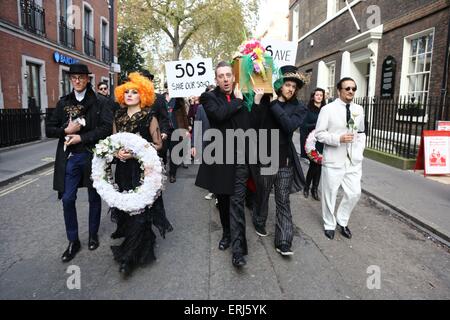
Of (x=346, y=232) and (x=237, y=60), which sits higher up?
(x=237, y=60)

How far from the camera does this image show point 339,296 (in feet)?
10.3

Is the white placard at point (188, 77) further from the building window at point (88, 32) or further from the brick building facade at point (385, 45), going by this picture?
the building window at point (88, 32)

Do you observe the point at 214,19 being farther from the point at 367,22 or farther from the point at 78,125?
the point at 78,125

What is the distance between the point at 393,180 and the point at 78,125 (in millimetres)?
6517

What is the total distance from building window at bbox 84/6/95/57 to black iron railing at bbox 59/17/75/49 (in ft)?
6.44

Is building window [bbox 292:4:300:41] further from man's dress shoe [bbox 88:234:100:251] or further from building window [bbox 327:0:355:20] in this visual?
man's dress shoe [bbox 88:234:100:251]

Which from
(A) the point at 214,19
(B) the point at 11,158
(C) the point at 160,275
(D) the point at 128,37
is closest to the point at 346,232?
(C) the point at 160,275

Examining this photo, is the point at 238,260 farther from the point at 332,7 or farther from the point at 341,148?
the point at 332,7

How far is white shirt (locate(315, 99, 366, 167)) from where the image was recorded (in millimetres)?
4484

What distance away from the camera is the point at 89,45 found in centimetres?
2270

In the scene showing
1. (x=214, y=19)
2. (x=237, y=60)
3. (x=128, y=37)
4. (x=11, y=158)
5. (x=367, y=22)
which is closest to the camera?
(x=237, y=60)

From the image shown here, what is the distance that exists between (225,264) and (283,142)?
56.3 inches

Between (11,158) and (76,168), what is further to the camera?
(11,158)

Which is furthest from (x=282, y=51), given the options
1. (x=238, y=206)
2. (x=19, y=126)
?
(x=19, y=126)
